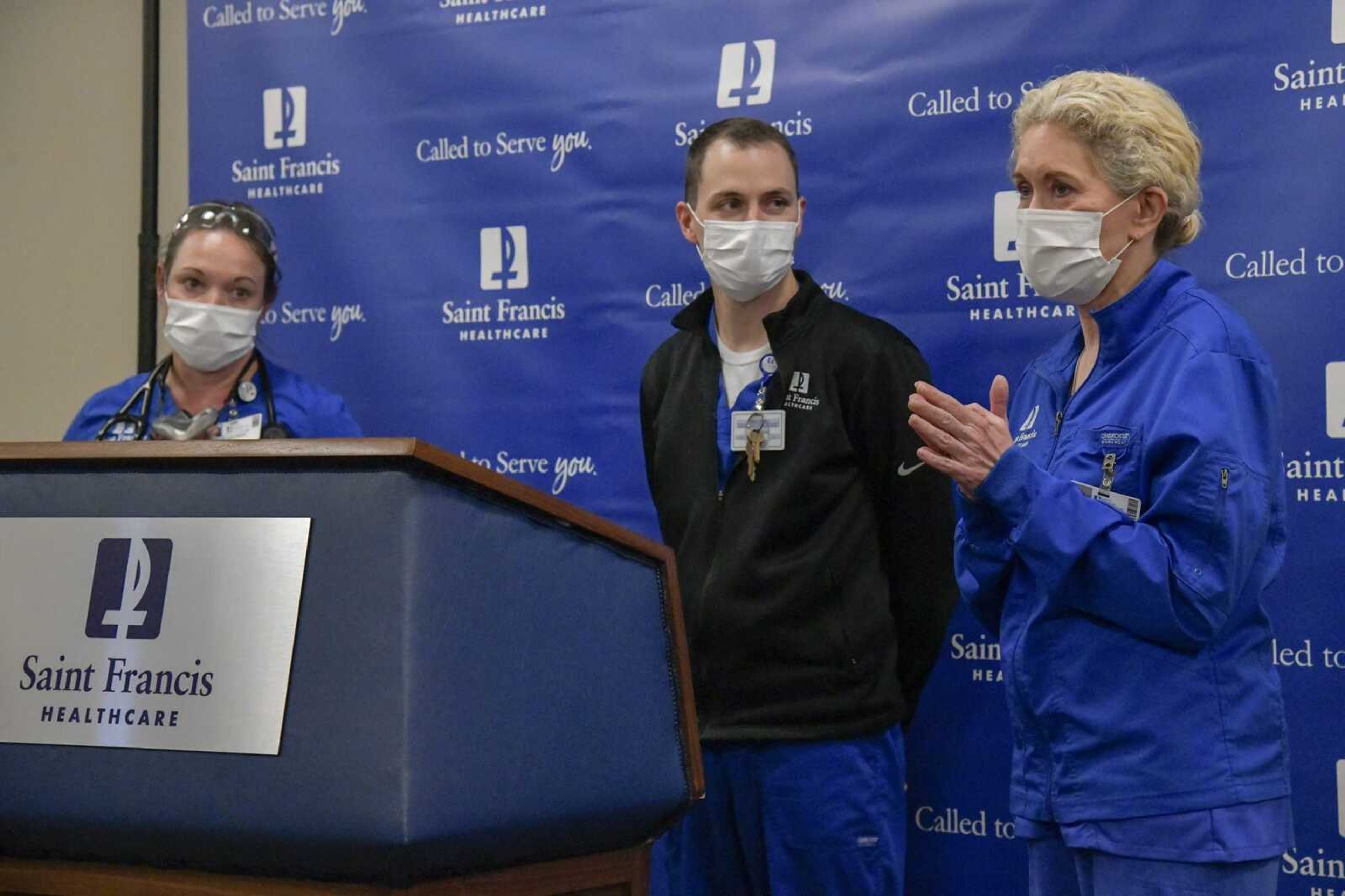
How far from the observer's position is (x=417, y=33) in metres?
3.23

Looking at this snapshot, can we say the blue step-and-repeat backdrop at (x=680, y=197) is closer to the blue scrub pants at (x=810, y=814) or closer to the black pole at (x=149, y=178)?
the black pole at (x=149, y=178)

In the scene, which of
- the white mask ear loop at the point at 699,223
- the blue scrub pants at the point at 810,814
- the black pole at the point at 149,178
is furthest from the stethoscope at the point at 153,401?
the black pole at the point at 149,178

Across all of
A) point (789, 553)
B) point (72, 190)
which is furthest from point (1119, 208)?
point (72, 190)

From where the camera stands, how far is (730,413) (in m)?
2.39

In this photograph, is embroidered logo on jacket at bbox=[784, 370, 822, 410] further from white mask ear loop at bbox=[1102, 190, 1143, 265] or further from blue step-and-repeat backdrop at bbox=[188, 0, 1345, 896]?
white mask ear loop at bbox=[1102, 190, 1143, 265]

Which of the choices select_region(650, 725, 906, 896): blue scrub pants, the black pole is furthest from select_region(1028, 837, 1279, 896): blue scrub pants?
the black pole

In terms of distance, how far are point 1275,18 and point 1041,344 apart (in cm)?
71

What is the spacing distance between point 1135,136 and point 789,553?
85 centimetres

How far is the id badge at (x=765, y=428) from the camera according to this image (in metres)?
2.33

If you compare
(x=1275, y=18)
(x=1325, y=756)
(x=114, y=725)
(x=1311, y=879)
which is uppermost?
(x=1275, y=18)

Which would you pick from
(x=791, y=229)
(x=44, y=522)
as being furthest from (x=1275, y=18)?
(x=44, y=522)

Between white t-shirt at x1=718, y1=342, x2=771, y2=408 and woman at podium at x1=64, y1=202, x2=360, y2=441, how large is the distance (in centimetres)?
65

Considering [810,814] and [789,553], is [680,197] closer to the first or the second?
[789,553]

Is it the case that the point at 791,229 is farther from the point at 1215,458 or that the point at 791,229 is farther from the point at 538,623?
the point at 538,623
